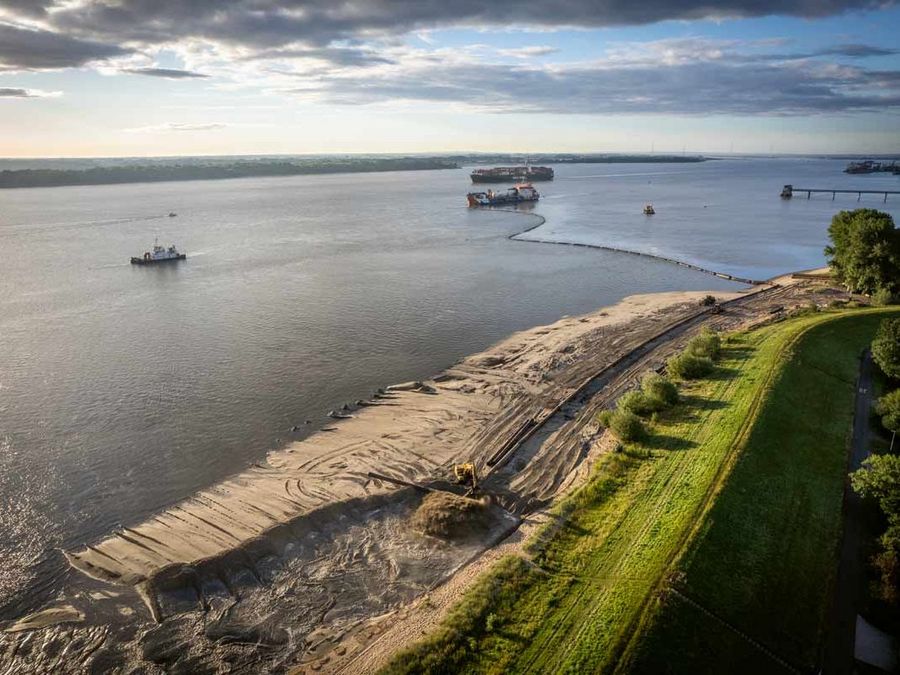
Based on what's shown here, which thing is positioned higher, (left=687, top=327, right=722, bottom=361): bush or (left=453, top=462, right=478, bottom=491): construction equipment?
(left=687, top=327, right=722, bottom=361): bush

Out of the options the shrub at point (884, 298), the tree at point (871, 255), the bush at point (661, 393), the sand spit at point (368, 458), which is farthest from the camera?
the tree at point (871, 255)

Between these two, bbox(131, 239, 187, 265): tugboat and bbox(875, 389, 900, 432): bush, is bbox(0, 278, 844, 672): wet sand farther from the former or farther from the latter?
bbox(131, 239, 187, 265): tugboat

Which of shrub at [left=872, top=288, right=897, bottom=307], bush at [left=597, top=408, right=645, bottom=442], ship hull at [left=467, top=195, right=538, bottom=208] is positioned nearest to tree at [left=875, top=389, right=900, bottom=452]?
bush at [left=597, top=408, right=645, bottom=442]

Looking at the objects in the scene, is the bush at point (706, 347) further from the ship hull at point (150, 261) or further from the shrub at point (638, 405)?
the ship hull at point (150, 261)

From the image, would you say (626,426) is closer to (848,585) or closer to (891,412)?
(848,585)

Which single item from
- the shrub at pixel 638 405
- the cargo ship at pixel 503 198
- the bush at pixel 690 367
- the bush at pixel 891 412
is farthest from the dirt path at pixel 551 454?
the cargo ship at pixel 503 198

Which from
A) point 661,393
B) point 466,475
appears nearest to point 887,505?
point 661,393
